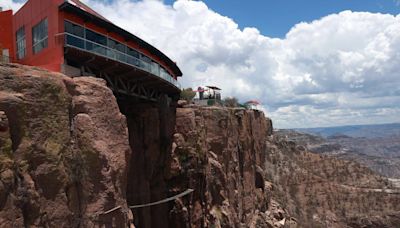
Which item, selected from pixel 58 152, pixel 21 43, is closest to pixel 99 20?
pixel 21 43

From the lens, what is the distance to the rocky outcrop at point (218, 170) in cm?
3419

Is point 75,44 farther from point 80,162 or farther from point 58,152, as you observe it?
point 58,152

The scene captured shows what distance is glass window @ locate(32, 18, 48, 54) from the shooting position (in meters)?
24.1

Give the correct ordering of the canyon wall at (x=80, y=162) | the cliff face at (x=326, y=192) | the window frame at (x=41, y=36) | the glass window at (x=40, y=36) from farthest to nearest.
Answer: the cliff face at (x=326, y=192)
the glass window at (x=40, y=36)
the window frame at (x=41, y=36)
the canyon wall at (x=80, y=162)

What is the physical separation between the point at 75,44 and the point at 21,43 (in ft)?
22.8

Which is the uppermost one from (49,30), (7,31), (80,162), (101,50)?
(7,31)

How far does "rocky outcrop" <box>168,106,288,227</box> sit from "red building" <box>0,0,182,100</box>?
580 cm

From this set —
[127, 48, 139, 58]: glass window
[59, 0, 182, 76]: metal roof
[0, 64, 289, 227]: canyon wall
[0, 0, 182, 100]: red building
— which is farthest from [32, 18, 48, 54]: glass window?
[127, 48, 139, 58]: glass window

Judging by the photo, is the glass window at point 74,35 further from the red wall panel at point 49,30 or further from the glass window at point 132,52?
the glass window at point 132,52

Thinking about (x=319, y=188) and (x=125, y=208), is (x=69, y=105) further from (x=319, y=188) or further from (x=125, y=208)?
(x=319, y=188)

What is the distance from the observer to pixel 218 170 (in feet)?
131

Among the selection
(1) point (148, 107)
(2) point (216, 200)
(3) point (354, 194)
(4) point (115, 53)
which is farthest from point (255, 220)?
(3) point (354, 194)

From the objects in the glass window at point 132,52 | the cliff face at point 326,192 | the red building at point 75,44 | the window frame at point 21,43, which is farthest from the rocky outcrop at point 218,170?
the cliff face at point 326,192

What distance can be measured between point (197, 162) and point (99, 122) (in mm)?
17376
